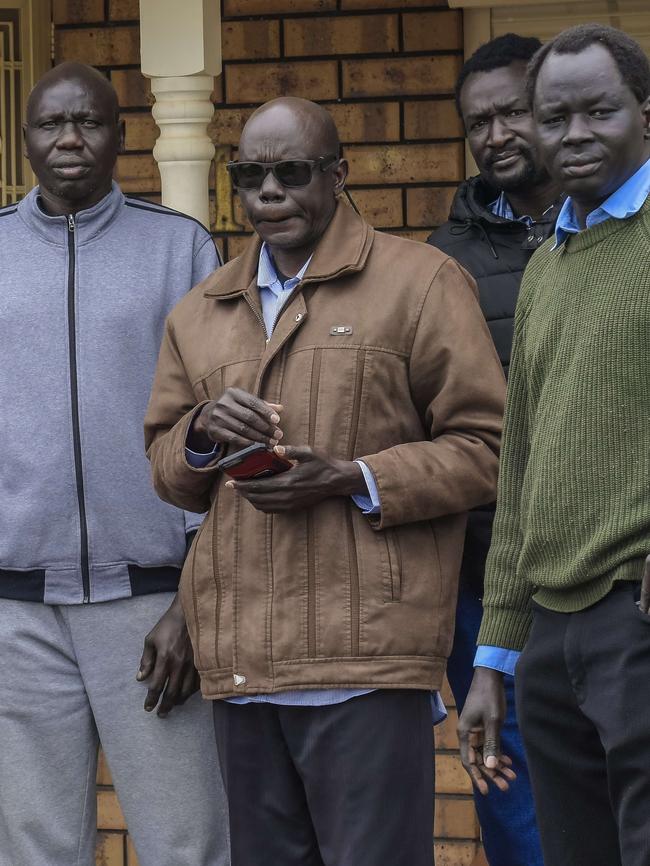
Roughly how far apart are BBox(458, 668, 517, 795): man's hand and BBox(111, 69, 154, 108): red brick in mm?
2943

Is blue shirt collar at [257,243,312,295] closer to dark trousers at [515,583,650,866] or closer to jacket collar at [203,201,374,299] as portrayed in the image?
jacket collar at [203,201,374,299]

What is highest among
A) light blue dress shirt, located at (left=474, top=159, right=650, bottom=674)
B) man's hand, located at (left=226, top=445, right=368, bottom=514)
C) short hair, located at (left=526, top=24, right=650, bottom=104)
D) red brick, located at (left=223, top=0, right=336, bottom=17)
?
red brick, located at (left=223, top=0, right=336, bottom=17)

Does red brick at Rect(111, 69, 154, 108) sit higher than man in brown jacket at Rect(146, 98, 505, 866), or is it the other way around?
red brick at Rect(111, 69, 154, 108)

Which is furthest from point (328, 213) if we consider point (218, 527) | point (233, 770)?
point (233, 770)

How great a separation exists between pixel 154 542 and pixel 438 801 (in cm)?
168

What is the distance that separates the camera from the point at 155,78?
421cm

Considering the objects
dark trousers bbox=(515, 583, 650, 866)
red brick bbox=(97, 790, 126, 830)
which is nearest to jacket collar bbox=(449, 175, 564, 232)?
dark trousers bbox=(515, 583, 650, 866)

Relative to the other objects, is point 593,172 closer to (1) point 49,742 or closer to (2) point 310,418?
(2) point 310,418

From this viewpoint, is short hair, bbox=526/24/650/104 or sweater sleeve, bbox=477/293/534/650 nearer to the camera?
short hair, bbox=526/24/650/104

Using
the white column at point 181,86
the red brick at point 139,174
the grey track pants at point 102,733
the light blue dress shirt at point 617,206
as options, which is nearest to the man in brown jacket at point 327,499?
the grey track pants at point 102,733

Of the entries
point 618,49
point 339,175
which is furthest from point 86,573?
point 618,49

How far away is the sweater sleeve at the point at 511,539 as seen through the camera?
2855 mm

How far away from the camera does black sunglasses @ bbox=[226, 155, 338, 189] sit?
10.5 feet

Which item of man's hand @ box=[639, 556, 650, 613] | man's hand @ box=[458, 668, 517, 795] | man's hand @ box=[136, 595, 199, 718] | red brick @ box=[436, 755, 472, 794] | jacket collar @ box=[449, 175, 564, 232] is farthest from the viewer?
red brick @ box=[436, 755, 472, 794]
